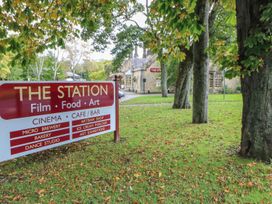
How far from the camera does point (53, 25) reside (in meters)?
5.76

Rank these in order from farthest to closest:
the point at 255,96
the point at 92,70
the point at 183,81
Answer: the point at 92,70 → the point at 183,81 → the point at 255,96

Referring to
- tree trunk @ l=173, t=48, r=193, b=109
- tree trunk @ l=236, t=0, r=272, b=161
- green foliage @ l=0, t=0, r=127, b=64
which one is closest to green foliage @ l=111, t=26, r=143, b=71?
tree trunk @ l=173, t=48, r=193, b=109

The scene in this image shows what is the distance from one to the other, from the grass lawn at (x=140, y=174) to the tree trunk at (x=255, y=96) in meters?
0.35

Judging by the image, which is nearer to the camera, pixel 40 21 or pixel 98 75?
pixel 40 21

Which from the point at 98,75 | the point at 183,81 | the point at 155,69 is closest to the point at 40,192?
the point at 183,81

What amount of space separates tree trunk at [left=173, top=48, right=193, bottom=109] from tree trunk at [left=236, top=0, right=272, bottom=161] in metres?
6.89

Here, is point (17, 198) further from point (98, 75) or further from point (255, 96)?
point (98, 75)

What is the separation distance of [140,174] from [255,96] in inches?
94.4

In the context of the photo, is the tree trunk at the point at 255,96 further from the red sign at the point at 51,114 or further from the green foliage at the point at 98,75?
the green foliage at the point at 98,75

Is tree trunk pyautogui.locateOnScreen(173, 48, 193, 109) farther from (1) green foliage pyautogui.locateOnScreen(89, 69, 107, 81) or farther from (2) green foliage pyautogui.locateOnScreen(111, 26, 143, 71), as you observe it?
(1) green foliage pyautogui.locateOnScreen(89, 69, 107, 81)

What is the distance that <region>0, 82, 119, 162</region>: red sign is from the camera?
3.47 metres

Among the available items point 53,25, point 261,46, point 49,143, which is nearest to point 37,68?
point 53,25

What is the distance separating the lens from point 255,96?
3777 mm

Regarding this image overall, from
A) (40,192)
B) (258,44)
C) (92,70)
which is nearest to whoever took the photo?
(40,192)
